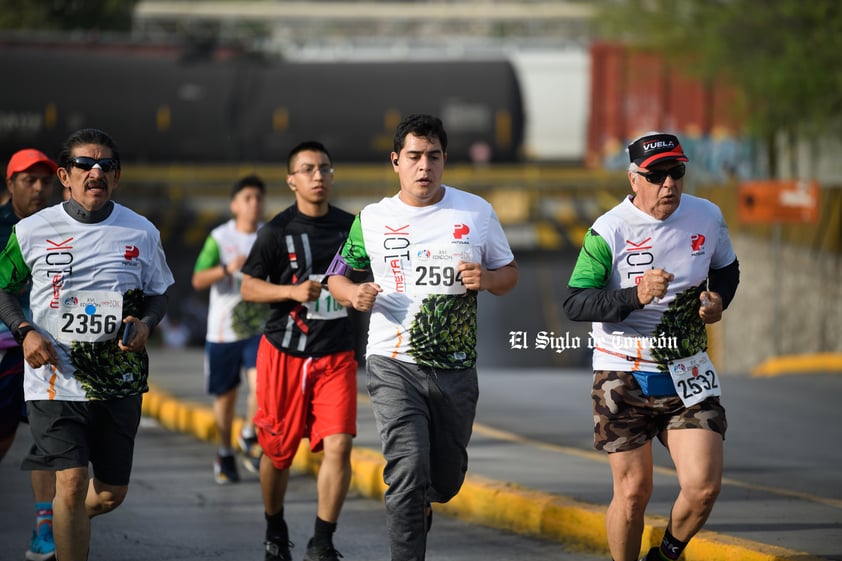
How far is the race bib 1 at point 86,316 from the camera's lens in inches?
217

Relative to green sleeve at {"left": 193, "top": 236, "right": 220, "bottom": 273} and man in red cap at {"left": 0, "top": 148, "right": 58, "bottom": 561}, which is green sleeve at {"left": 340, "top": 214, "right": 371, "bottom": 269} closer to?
man in red cap at {"left": 0, "top": 148, "right": 58, "bottom": 561}

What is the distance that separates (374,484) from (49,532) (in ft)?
9.47

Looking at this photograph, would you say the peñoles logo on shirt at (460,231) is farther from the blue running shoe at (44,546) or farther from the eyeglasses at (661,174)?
the blue running shoe at (44,546)

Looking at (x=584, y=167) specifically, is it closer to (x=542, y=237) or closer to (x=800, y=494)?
(x=542, y=237)

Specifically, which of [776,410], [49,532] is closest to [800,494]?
[49,532]

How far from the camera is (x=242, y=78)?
97.0ft

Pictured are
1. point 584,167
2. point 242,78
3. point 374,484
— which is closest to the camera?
point 374,484

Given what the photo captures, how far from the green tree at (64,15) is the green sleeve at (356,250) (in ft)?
109

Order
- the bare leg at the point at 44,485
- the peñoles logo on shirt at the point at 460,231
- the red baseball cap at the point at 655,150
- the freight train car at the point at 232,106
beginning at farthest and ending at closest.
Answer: the freight train car at the point at 232,106 < the bare leg at the point at 44,485 < the peñoles logo on shirt at the point at 460,231 < the red baseball cap at the point at 655,150

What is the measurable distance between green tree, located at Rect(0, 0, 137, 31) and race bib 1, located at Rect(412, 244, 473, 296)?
1318 inches

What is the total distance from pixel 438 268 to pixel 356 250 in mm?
443

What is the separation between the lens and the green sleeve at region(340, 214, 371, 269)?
19.1 feet

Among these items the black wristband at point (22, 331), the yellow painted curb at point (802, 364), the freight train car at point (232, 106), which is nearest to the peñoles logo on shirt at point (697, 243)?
the black wristband at point (22, 331)

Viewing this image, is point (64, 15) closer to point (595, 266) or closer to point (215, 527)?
point (215, 527)
